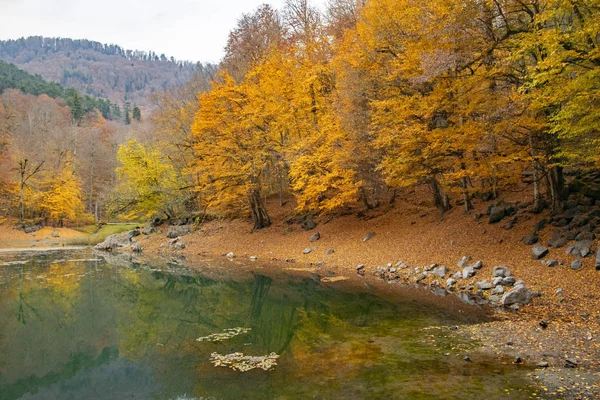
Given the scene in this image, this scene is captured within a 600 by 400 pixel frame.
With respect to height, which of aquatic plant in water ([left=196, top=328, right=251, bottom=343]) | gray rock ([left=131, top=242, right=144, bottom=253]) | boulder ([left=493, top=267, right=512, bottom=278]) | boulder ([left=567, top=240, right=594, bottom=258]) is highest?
boulder ([left=567, top=240, right=594, bottom=258])

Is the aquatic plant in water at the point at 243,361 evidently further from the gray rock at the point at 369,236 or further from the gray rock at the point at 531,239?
the gray rock at the point at 369,236

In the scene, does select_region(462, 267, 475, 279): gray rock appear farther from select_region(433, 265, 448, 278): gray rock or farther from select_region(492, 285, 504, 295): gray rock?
select_region(492, 285, 504, 295): gray rock

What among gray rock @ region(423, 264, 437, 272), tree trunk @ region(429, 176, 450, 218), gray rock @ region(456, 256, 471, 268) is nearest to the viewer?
gray rock @ region(456, 256, 471, 268)

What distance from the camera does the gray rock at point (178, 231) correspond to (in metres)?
32.7

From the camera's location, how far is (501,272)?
13.2 meters

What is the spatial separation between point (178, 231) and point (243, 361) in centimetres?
2628

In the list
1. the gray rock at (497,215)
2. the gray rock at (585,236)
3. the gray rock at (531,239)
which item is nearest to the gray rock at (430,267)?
the gray rock at (497,215)

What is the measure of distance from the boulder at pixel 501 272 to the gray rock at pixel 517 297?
140 centimetres

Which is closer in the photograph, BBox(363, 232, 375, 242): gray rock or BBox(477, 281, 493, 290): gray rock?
BBox(477, 281, 493, 290): gray rock

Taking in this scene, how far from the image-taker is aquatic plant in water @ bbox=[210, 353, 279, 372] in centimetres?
792

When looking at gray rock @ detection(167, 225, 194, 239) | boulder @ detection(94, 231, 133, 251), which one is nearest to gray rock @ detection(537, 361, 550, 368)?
gray rock @ detection(167, 225, 194, 239)

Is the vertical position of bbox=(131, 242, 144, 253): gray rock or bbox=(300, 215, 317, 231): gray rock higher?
bbox=(300, 215, 317, 231): gray rock

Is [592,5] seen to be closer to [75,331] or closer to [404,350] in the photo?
[404,350]

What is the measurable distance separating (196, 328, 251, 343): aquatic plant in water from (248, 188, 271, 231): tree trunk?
16946 millimetres
